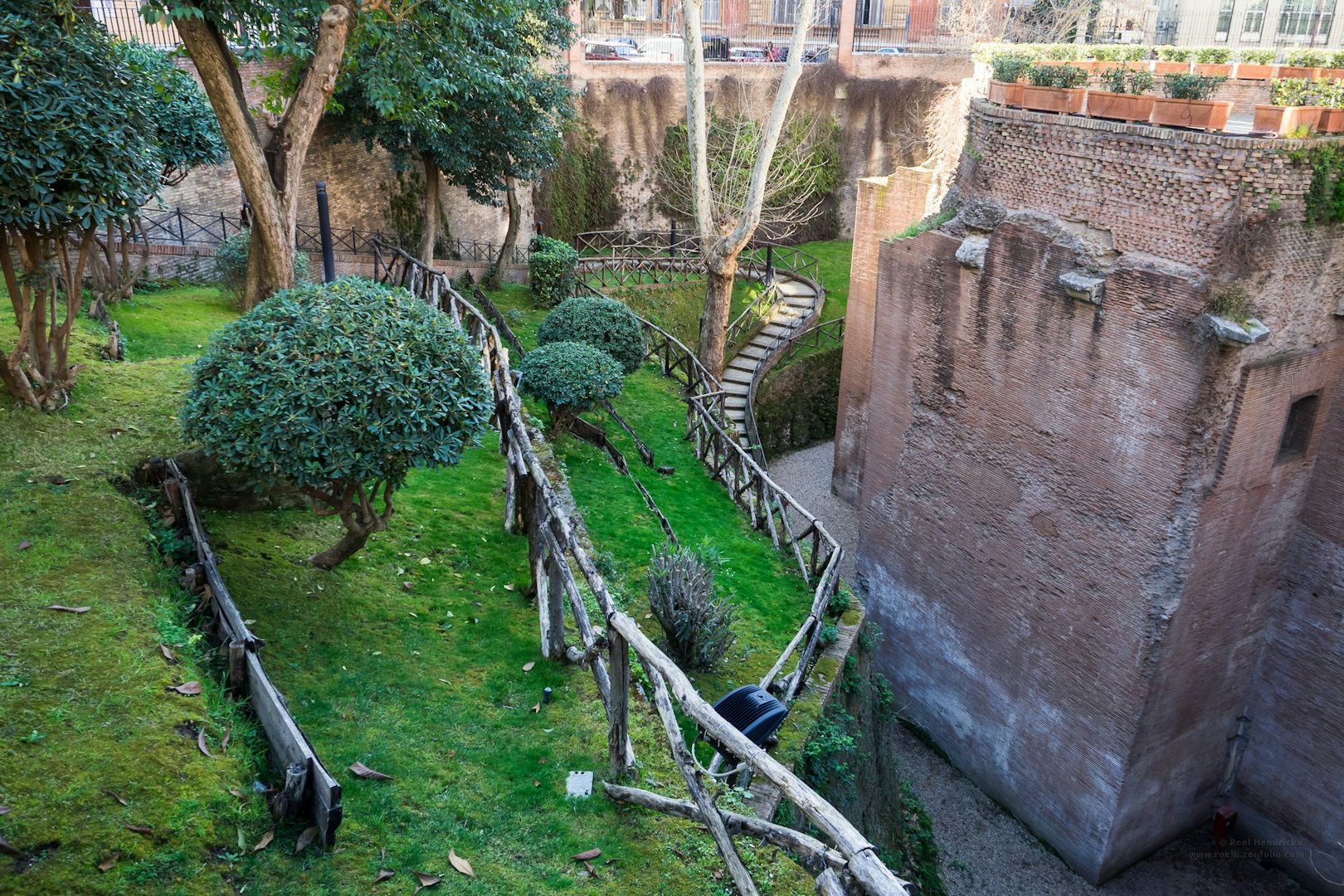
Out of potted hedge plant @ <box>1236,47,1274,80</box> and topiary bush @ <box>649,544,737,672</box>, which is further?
potted hedge plant @ <box>1236,47,1274,80</box>

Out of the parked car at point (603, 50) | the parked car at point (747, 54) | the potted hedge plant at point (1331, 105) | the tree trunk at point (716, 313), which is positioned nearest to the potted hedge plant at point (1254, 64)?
the potted hedge plant at point (1331, 105)

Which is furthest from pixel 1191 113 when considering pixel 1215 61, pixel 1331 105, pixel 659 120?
pixel 659 120

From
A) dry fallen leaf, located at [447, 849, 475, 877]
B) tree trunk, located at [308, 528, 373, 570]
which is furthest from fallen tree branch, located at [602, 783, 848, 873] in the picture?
tree trunk, located at [308, 528, 373, 570]

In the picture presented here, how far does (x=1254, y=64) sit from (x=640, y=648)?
9.74 metres

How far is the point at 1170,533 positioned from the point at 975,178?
13.7 feet

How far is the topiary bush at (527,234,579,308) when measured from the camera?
18266 millimetres

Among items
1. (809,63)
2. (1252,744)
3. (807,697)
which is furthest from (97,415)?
(809,63)

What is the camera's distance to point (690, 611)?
7871mm

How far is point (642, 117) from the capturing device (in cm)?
2505

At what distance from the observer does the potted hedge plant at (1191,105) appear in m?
7.84

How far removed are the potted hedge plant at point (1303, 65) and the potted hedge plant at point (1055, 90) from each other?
2.14 m

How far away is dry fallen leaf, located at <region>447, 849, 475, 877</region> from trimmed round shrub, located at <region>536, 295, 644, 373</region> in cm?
893

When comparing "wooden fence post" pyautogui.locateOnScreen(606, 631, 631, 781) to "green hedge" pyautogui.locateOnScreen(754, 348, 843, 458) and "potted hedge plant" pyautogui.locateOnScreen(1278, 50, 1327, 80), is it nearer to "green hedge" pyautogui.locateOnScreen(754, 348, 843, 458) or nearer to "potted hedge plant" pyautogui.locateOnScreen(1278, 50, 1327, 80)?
"potted hedge plant" pyautogui.locateOnScreen(1278, 50, 1327, 80)

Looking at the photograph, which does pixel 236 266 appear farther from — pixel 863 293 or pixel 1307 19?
pixel 1307 19
